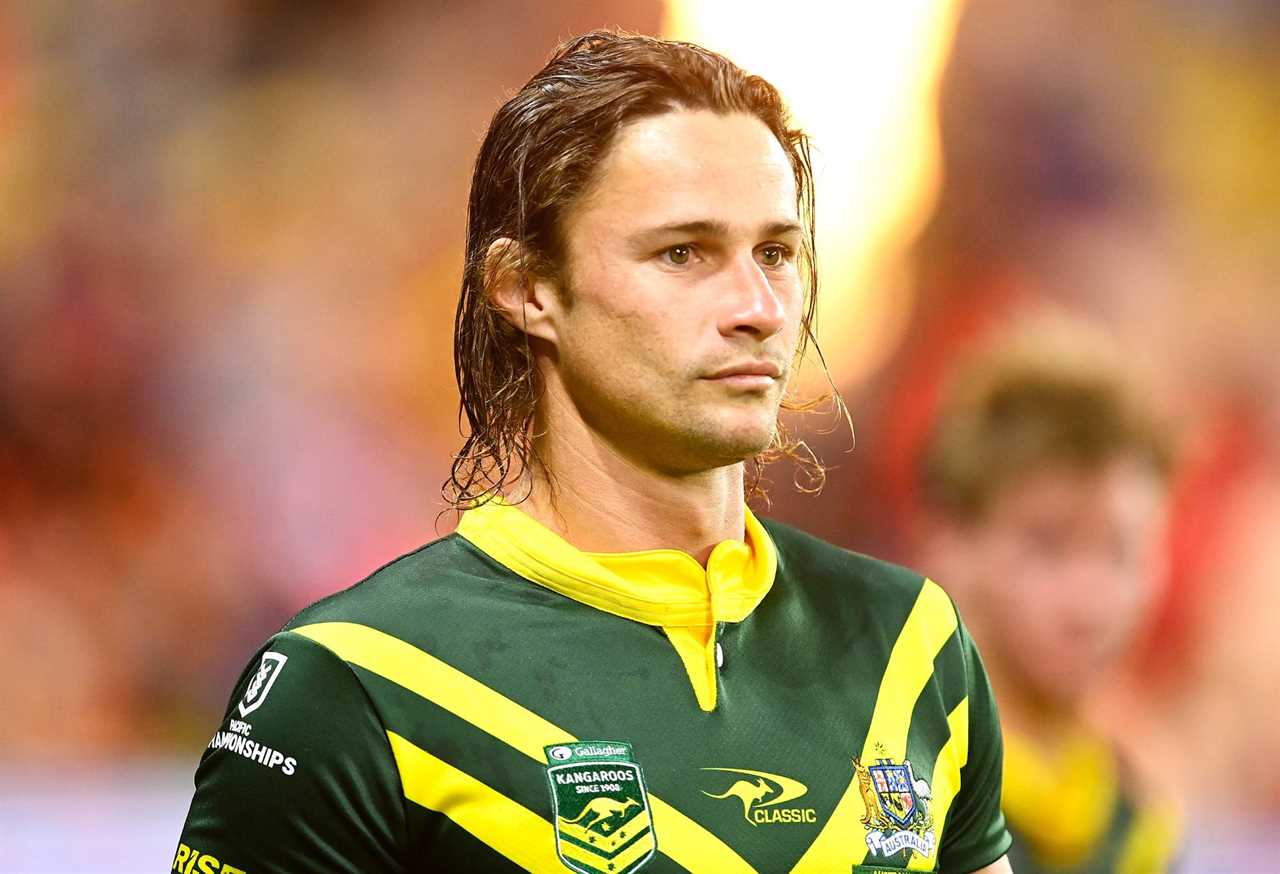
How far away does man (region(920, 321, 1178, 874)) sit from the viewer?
5.04 meters

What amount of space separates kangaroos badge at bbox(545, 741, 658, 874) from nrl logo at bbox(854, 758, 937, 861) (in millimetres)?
291

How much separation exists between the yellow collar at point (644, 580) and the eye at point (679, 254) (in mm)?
350

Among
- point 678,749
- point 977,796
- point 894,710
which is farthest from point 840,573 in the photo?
point 678,749

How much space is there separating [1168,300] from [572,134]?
13.0 ft

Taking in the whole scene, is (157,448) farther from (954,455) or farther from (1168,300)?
(1168,300)

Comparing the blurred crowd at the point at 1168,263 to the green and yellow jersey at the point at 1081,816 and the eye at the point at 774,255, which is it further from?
the eye at the point at 774,255

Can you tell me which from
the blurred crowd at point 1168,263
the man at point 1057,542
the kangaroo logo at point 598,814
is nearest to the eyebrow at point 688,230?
the kangaroo logo at point 598,814

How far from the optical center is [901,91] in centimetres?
546

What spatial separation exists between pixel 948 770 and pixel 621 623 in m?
0.48

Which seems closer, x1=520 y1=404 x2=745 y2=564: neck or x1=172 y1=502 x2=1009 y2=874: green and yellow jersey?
x1=172 y1=502 x2=1009 y2=874: green and yellow jersey

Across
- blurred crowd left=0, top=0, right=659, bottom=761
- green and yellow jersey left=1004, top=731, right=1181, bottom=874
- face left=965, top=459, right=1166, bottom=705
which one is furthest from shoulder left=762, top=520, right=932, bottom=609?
face left=965, top=459, right=1166, bottom=705

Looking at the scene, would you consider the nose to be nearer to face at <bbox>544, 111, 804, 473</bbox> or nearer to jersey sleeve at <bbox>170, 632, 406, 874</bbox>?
face at <bbox>544, 111, 804, 473</bbox>

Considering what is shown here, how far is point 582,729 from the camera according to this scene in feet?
6.02

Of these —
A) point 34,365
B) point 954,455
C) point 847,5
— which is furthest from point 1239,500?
point 34,365
